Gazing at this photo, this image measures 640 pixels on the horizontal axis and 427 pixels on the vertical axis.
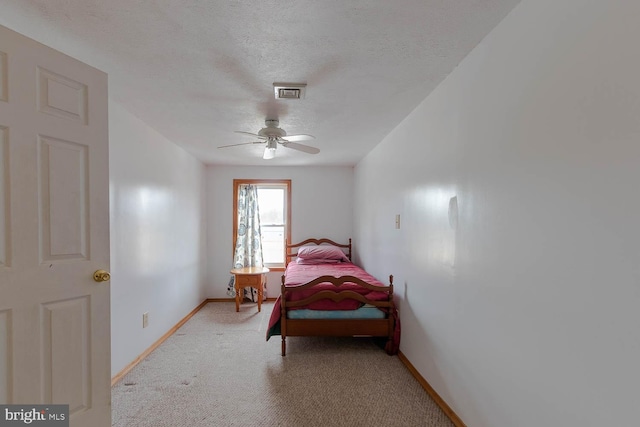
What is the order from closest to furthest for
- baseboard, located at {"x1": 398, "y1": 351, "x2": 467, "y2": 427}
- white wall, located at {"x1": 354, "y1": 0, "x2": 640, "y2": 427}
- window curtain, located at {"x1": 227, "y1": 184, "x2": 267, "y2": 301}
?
white wall, located at {"x1": 354, "y1": 0, "x2": 640, "y2": 427} < baseboard, located at {"x1": 398, "y1": 351, "x2": 467, "y2": 427} < window curtain, located at {"x1": 227, "y1": 184, "x2": 267, "y2": 301}

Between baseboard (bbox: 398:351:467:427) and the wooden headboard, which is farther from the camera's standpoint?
the wooden headboard

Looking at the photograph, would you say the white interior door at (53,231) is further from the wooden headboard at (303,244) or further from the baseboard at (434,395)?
the wooden headboard at (303,244)

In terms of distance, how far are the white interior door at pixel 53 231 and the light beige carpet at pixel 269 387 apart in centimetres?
60

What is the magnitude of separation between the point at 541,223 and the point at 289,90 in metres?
1.68

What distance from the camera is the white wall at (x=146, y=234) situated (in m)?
2.39

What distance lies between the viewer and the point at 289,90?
2.08 metres

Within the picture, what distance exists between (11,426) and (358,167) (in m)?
4.25

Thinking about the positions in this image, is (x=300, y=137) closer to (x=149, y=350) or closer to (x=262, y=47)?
(x=262, y=47)

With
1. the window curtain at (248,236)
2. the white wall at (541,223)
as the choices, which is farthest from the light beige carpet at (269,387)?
the window curtain at (248,236)

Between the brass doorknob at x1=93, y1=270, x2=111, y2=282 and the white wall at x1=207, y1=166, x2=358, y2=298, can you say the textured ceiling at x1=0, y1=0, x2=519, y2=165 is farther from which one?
the white wall at x1=207, y1=166, x2=358, y2=298

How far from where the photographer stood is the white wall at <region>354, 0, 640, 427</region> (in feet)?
2.96

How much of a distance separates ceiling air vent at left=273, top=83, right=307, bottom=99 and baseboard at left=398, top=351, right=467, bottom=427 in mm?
2317

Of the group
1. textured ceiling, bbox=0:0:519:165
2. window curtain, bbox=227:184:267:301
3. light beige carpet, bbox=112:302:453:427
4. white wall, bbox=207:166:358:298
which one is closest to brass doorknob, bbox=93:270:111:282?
light beige carpet, bbox=112:302:453:427

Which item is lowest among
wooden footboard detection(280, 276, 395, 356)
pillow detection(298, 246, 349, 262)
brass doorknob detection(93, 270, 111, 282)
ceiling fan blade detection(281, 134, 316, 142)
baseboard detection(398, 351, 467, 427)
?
baseboard detection(398, 351, 467, 427)
